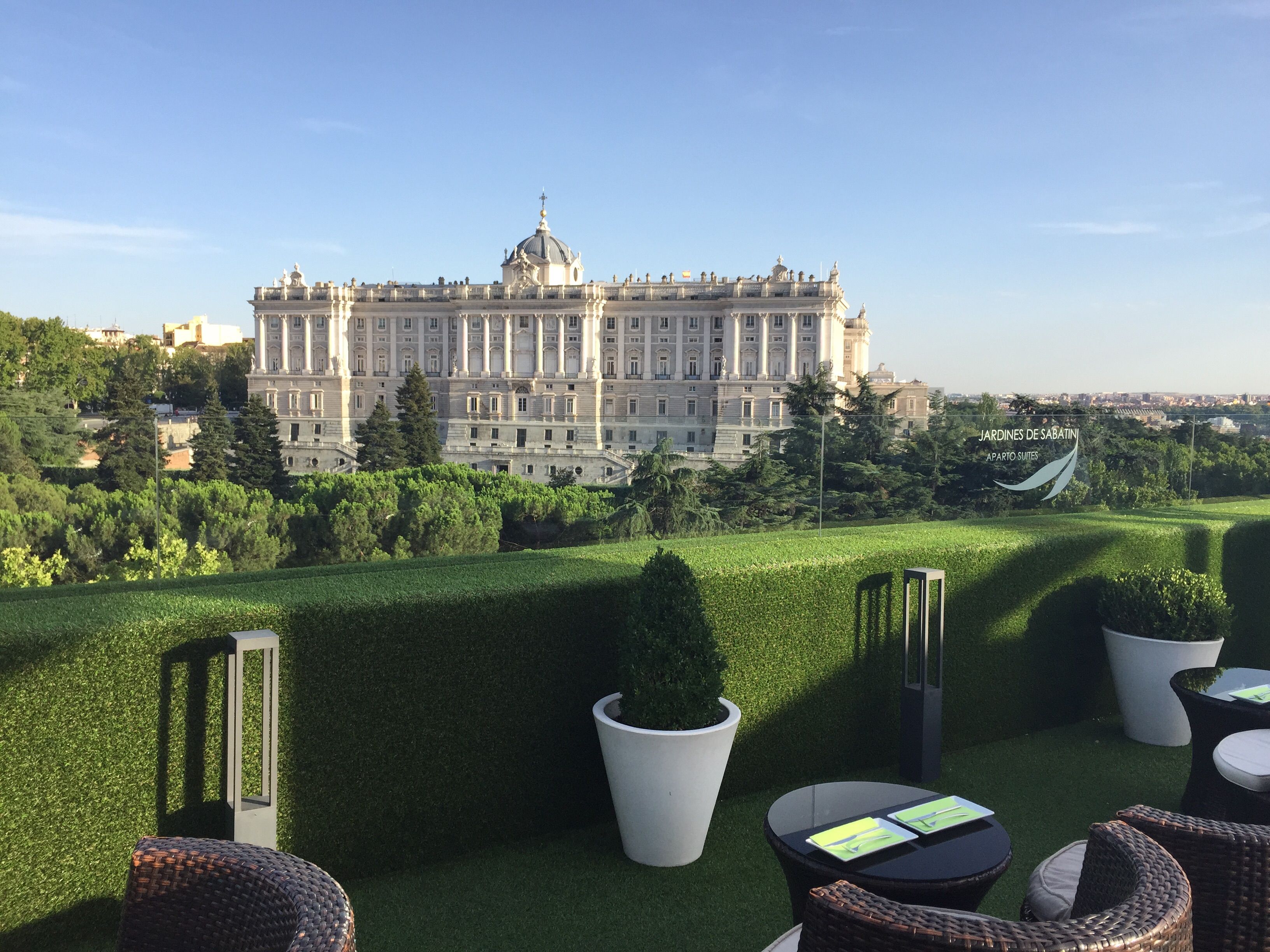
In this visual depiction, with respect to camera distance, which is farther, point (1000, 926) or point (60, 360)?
point (60, 360)

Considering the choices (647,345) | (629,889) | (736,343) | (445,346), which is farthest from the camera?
(445,346)

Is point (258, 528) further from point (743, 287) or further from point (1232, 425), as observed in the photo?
point (743, 287)

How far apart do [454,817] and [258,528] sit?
164 inches

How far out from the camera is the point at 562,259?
67.2 meters

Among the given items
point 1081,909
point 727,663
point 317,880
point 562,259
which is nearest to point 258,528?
point 727,663

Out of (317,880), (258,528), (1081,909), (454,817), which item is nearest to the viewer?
(317,880)

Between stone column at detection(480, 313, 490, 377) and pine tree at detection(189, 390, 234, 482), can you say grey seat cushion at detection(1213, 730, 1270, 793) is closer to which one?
pine tree at detection(189, 390, 234, 482)

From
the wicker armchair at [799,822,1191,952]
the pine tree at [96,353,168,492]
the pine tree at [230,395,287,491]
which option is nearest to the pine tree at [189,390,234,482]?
the pine tree at [230,395,287,491]

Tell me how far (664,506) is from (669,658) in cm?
557

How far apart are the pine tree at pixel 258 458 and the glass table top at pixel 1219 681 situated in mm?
6118

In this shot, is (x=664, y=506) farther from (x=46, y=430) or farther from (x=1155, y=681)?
(x=46, y=430)

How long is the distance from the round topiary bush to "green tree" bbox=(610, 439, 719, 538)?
3.51 m

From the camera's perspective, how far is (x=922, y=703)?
5086 mm

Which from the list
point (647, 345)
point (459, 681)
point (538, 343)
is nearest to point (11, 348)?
point (538, 343)
